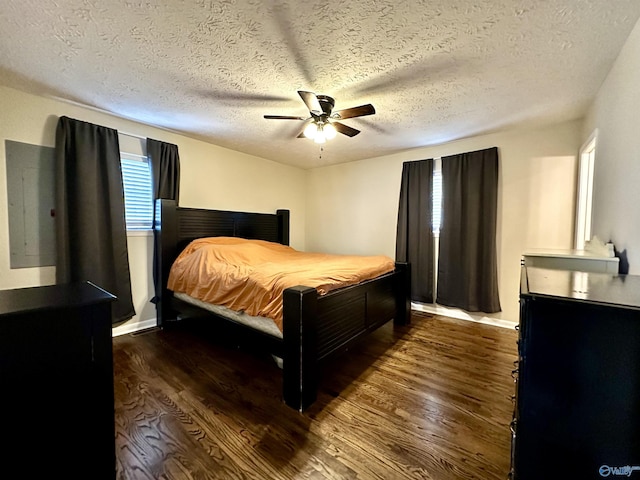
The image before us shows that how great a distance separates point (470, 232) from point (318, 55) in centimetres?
283

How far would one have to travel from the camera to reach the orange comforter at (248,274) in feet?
6.91

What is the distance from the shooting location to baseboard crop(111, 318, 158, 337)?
3.10m

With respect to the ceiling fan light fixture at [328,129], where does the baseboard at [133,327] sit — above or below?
below

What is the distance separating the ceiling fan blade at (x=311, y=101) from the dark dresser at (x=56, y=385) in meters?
1.75

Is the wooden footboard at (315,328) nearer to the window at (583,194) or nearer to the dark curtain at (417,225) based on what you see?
the dark curtain at (417,225)

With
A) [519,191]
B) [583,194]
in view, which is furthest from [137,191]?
[583,194]

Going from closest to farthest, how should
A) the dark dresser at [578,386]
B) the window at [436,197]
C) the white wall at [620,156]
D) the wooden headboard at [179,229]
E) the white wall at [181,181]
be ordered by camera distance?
1. the dark dresser at [578,386]
2. the white wall at [620,156]
3. the white wall at [181,181]
4. the wooden headboard at [179,229]
5. the window at [436,197]

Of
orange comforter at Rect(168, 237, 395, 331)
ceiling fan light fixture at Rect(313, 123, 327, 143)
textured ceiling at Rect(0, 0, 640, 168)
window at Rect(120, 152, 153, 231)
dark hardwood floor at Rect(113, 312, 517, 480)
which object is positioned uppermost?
textured ceiling at Rect(0, 0, 640, 168)

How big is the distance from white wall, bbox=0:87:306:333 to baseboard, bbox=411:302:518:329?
255 centimetres

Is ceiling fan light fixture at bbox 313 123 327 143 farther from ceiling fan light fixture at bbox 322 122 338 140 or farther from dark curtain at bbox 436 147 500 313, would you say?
dark curtain at bbox 436 147 500 313

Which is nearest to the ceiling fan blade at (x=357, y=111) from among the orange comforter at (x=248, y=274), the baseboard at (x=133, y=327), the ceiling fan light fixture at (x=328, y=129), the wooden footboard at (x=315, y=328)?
the ceiling fan light fixture at (x=328, y=129)

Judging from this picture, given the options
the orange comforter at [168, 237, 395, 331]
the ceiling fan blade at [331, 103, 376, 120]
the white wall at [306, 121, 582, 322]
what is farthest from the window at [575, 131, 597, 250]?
the ceiling fan blade at [331, 103, 376, 120]

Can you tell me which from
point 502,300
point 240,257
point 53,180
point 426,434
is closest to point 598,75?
point 502,300

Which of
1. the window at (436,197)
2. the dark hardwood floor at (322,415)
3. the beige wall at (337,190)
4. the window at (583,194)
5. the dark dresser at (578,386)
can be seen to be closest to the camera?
the dark dresser at (578,386)
